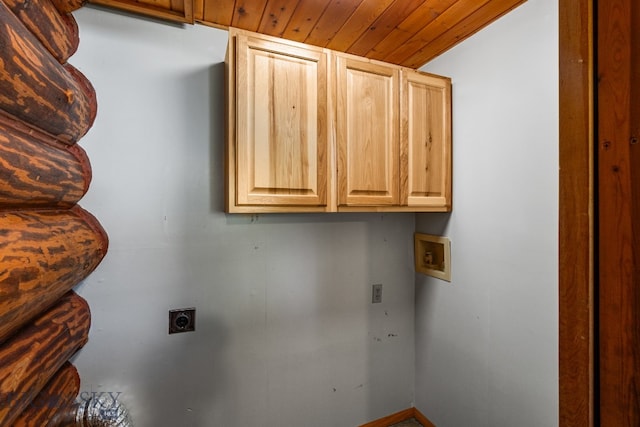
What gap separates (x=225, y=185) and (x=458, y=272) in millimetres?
1414

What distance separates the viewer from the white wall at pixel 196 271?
1348 mm

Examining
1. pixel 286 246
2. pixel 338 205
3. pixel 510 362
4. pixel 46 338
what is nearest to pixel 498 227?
pixel 510 362

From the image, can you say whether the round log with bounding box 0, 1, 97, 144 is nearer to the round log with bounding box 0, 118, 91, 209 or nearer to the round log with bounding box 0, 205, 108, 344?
the round log with bounding box 0, 118, 91, 209

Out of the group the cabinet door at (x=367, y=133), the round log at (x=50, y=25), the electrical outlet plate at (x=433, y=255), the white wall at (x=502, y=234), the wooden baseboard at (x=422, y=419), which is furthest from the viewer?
the wooden baseboard at (x=422, y=419)

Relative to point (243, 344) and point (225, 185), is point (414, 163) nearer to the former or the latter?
point (225, 185)

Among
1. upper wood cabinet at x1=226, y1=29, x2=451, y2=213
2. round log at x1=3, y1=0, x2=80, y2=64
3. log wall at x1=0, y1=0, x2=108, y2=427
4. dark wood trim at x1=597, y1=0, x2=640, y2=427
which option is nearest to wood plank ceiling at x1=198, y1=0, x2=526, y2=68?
upper wood cabinet at x1=226, y1=29, x2=451, y2=213

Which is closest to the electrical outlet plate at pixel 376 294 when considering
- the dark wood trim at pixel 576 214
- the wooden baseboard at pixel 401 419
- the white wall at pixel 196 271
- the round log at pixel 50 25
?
the white wall at pixel 196 271

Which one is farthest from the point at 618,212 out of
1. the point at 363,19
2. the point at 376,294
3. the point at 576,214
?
the point at 376,294

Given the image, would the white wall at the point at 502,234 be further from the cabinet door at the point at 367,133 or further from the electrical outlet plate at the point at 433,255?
the cabinet door at the point at 367,133

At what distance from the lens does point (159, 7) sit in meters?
1.37

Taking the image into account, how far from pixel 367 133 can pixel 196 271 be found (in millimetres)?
1134

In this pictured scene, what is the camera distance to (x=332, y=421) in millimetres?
1809

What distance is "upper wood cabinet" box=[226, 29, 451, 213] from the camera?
1295mm

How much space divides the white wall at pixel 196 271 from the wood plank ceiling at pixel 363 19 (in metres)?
0.20
